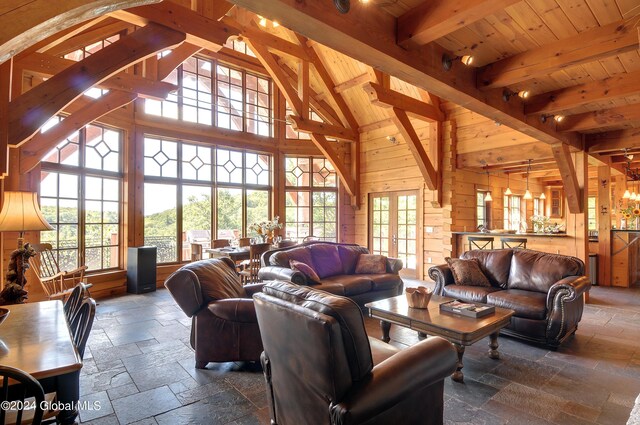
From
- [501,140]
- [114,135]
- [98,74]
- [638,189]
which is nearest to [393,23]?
[98,74]

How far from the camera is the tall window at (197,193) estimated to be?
656cm

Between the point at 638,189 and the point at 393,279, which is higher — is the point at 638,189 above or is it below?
above

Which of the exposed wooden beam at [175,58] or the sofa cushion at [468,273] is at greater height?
the exposed wooden beam at [175,58]

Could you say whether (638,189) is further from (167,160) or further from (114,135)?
(114,135)

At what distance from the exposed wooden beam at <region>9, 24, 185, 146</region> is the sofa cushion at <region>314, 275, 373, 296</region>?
3.44 m

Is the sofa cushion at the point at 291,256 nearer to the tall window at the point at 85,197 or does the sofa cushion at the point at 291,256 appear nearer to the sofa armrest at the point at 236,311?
the sofa armrest at the point at 236,311

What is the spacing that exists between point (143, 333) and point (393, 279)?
3.27m

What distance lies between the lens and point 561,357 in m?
3.14

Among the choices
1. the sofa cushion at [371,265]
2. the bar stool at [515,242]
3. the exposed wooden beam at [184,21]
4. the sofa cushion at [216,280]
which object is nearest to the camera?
the sofa cushion at [216,280]

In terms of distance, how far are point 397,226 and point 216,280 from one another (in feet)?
18.5

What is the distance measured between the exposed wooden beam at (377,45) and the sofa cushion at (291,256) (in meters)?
2.71

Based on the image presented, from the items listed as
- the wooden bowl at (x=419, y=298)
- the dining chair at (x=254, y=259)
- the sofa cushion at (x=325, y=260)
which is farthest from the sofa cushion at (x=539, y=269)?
the dining chair at (x=254, y=259)

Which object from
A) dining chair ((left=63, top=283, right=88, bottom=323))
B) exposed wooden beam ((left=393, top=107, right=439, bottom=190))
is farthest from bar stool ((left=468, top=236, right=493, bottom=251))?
dining chair ((left=63, top=283, right=88, bottom=323))

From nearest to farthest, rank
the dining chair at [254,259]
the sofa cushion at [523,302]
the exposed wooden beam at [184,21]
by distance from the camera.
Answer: the sofa cushion at [523,302] → the exposed wooden beam at [184,21] → the dining chair at [254,259]
